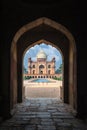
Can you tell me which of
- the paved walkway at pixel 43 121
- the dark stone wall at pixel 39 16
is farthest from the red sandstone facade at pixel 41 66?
the dark stone wall at pixel 39 16

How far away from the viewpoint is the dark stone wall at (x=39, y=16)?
22.7 ft

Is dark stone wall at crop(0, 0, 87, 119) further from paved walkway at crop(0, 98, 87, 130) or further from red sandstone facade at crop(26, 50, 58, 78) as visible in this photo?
red sandstone facade at crop(26, 50, 58, 78)

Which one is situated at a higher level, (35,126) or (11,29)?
(11,29)

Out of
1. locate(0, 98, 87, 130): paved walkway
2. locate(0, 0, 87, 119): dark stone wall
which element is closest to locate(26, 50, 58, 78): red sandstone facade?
locate(0, 98, 87, 130): paved walkway

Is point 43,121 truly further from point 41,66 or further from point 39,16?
point 41,66

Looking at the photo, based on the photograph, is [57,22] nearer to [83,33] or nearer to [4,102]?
[83,33]

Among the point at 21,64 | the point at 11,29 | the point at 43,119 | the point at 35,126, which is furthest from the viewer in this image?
the point at 21,64

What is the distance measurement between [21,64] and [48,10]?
3704 millimetres

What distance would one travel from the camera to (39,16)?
721 cm

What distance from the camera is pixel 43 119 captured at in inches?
260

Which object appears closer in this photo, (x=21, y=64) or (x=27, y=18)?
(x=27, y=18)

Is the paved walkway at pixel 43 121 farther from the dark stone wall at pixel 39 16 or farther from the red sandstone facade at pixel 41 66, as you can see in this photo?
the red sandstone facade at pixel 41 66

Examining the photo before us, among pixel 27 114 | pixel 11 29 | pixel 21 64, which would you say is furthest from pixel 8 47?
pixel 21 64

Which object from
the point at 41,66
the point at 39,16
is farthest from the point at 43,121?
the point at 41,66
